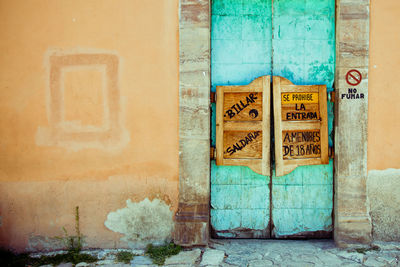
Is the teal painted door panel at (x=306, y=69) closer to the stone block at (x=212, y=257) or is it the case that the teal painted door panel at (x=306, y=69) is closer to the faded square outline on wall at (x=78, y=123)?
the stone block at (x=212, y=257)

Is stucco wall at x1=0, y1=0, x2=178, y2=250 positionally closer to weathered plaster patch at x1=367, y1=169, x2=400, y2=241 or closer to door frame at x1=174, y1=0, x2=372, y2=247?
door frame at x1=174, y1=0, x2=372, y2=247

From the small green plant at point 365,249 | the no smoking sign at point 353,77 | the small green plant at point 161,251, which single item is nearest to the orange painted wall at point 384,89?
the no smoking sign at point 353,77

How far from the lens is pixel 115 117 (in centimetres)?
330

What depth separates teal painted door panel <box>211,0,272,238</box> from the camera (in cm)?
342

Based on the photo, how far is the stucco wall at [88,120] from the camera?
327cm

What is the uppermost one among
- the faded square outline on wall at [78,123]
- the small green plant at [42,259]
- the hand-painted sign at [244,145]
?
the faded square outline on wall at [78,123]

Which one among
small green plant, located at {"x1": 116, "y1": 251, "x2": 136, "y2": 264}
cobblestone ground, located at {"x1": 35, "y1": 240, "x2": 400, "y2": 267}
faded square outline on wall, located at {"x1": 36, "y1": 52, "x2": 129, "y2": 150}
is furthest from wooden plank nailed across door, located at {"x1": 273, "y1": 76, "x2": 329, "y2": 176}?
small green plant, located at {"x1": 116, "y1": 251, "x2": 136, "y2": 264}

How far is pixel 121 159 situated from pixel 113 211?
54 centimetres

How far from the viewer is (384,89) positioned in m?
3.24

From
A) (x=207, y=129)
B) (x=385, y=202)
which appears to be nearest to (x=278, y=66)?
(x=207, y=129)

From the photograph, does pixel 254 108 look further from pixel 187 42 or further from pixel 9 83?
pixel 9 83

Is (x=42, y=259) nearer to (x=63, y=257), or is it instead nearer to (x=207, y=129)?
(x=63, y=257)

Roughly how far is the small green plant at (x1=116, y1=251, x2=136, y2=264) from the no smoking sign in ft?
9.01

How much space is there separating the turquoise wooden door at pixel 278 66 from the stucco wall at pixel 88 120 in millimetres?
538
